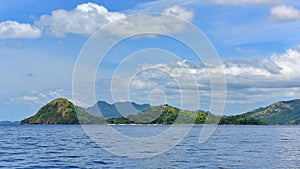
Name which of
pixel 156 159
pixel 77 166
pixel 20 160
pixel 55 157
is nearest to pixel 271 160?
pixel 156 159

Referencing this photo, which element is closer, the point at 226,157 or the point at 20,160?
the point at 20,160

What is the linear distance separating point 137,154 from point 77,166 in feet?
67.2

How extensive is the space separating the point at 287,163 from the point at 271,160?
467 cm

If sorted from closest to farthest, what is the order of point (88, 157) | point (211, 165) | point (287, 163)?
point (211, 165) → point (287, 163) → point (88, 157)

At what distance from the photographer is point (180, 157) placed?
81.9 m

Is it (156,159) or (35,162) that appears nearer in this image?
(35,162)

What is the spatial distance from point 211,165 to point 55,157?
102ft

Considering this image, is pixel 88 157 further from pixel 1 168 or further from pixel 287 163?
pixel 287 163

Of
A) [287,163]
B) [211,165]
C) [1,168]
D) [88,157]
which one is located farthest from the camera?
[88,157]

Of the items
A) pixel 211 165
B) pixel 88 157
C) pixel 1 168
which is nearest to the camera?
pixel 1 168

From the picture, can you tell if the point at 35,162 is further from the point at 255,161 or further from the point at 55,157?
the point at 255,161

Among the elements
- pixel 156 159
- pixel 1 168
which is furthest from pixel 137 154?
pixel 1 168

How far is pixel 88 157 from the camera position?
263 feet

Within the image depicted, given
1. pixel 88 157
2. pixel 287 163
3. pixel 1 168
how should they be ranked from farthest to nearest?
pixel 88 157
pixel 287 163
pixel 1 168
